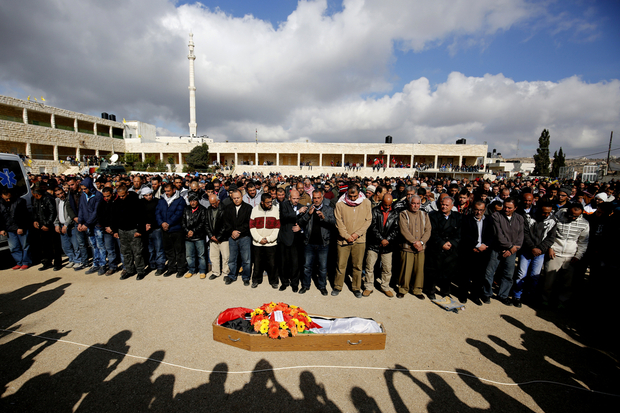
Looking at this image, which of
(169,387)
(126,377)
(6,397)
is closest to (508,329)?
(169,387)

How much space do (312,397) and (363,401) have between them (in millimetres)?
528

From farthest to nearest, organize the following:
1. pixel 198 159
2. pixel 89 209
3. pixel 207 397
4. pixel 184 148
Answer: pixel 184 148, pixel 198 159, pixel 89 209, pixel 207 397

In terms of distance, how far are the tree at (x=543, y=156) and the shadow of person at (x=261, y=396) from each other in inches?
2621

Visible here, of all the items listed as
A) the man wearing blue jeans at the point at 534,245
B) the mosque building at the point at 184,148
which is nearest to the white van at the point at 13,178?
the man wearing blue jeans at the point at 534,245

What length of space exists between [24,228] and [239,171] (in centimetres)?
3826

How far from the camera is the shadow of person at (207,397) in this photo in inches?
100

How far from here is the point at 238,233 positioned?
522cm

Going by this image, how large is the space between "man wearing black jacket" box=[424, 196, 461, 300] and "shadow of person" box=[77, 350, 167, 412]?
176 inches

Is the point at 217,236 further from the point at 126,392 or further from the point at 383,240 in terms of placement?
the point at 383,240

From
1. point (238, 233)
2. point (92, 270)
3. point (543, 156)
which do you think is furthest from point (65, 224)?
point (543, 156)

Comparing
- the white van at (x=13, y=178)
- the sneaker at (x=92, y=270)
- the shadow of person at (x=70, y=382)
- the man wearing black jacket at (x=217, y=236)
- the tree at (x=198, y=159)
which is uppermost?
the tree at (x=198, y=159)

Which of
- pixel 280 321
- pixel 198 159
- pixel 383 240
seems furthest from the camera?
pixel 198 159

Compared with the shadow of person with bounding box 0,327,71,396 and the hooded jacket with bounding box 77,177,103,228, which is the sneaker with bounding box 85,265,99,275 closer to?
the hooded jacket with bounding box 77,177,103,228

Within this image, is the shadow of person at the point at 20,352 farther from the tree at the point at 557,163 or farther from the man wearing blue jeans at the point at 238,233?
the tree at the point at 557,163
